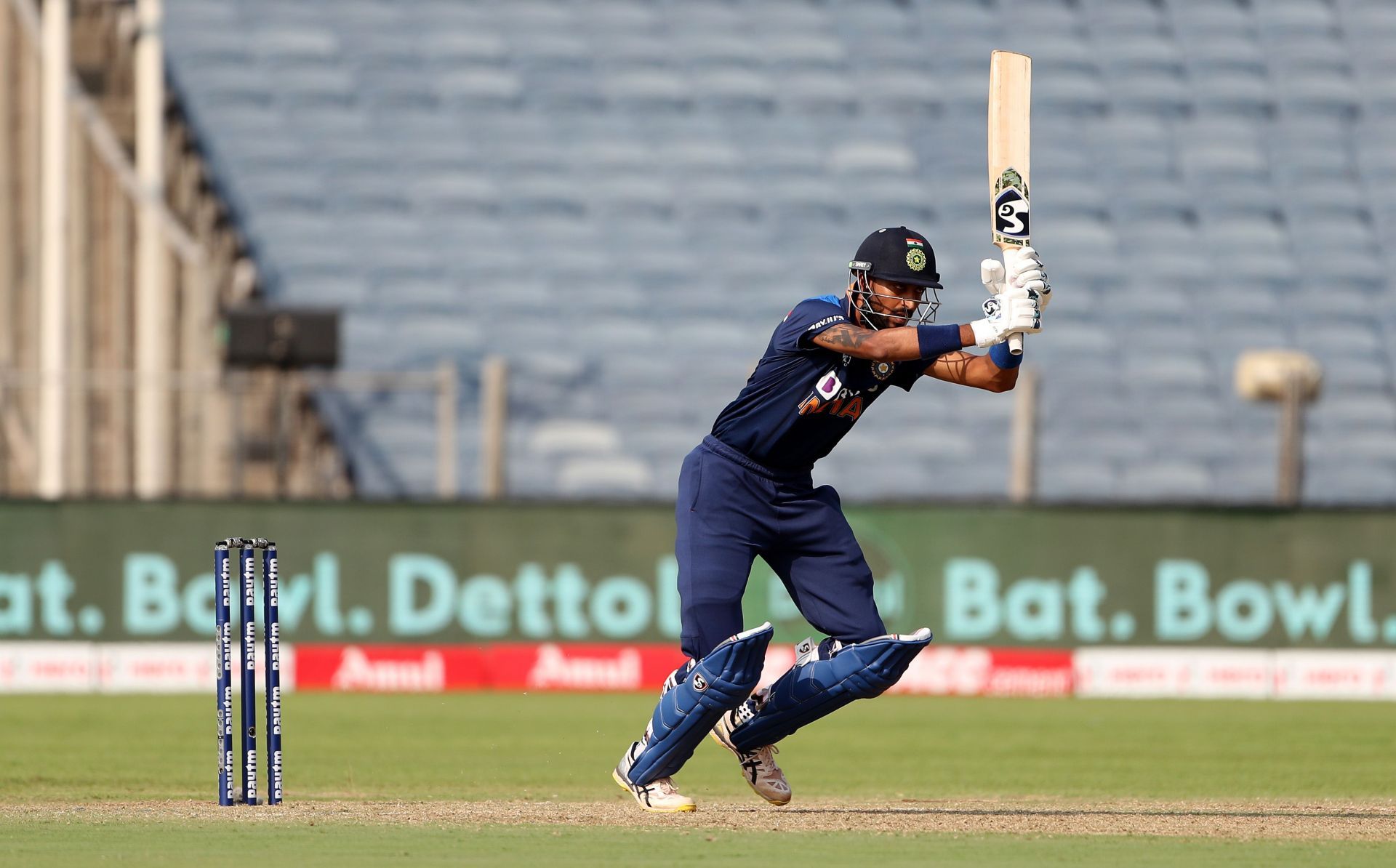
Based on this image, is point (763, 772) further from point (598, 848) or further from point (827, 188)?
point (827, 188)

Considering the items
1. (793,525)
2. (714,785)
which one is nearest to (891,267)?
(793,525)

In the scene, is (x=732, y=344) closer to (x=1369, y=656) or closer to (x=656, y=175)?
(x=656, y=175)

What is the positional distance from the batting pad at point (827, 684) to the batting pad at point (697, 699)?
0.68ft

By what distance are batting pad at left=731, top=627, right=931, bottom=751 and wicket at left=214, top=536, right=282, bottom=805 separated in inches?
60.2

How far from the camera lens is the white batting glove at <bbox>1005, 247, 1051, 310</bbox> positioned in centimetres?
621

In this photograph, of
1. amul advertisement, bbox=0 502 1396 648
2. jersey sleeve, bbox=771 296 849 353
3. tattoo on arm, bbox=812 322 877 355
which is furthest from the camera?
amul advertisement, bbox=0 502 1396 648

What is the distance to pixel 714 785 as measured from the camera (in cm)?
841

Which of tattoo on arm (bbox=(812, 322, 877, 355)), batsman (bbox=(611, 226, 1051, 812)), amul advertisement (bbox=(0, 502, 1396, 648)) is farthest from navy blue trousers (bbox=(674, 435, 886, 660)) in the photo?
amul advertisement (bbox=(0, 502, 1396, 648))

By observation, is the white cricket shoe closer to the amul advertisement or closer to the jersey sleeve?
the jersey sleeve

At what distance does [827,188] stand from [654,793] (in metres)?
12.6

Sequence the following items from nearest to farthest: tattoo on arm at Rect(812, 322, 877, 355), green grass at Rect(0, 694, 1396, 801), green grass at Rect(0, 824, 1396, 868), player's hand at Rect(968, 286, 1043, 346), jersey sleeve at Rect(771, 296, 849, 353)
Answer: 1. green grass at Rect(0, 824, 1396, 868)
2. player's hand at Rect(968, 286, 1043, 346)
3. tattoo on arm at Rect(812, 322, 877, 355)
4. jersey sleeve at Rect(771, 296, 849, 353)
5. green grass at Rect(0, 694, 1396, 801)

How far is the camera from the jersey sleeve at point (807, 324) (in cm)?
642

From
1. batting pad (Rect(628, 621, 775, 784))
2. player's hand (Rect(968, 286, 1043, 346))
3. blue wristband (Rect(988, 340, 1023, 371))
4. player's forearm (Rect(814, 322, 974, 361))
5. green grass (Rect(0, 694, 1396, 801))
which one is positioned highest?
player's hand (Rect(968, 286, 1043, 346))

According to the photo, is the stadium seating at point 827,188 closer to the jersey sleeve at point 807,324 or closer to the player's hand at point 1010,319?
the jersey sleeve at point 807,324
